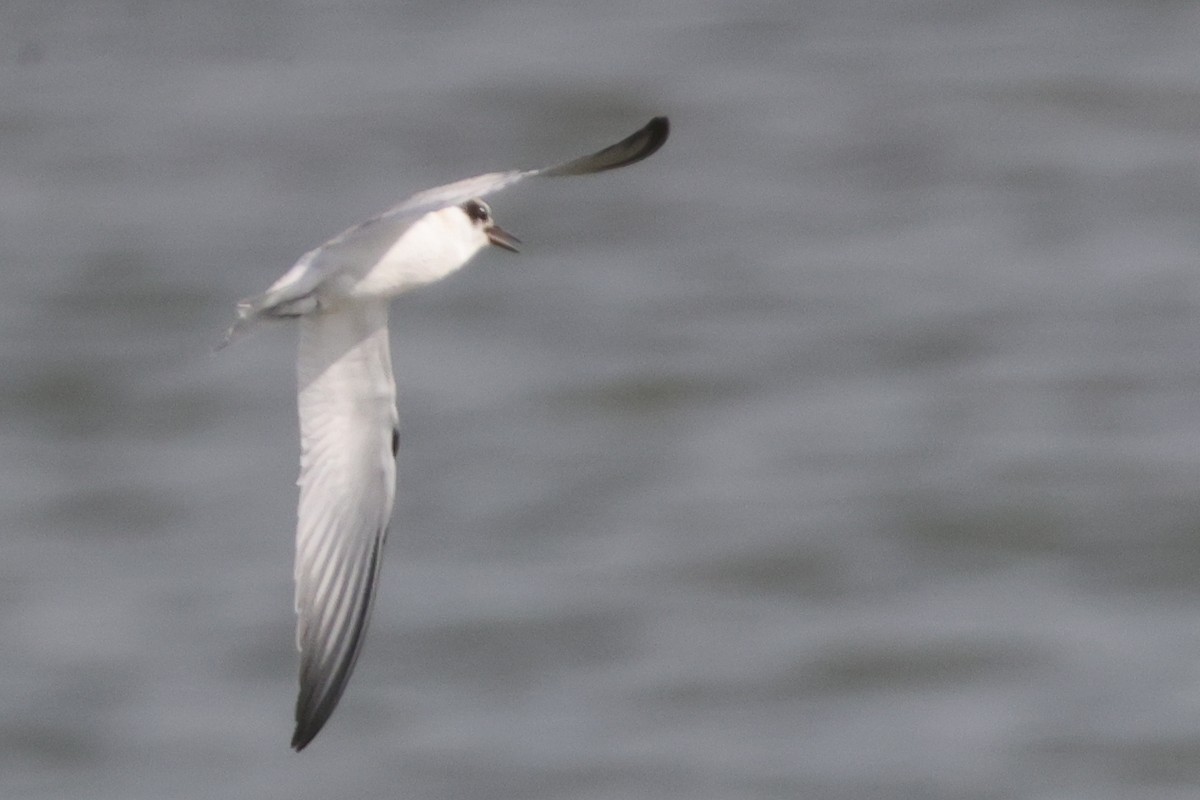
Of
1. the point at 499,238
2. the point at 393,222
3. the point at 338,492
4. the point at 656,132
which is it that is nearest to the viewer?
the point at 656,132

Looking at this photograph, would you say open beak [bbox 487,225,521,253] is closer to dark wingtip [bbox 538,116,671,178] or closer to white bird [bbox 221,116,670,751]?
white bird [bbox 221,116,670,751]

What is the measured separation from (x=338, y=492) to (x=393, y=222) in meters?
0.89

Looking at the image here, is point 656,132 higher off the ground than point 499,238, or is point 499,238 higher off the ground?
point 499,238

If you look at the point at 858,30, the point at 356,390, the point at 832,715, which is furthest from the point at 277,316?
the point at 858,30

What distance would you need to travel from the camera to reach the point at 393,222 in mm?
5457

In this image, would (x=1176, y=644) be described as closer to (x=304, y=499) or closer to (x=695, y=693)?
(x=695, y=693)

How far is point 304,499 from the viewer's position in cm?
616

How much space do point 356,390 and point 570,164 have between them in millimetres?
1488

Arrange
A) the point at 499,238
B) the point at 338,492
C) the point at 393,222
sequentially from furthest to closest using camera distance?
1. the point at 338,492
2. the point at 499,238
3. the point at 393,222

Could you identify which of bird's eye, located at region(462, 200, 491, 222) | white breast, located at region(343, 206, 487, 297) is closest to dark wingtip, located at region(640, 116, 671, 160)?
white breast, located at region(343, 206, 487, 297)

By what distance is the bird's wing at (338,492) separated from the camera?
19.8 feet

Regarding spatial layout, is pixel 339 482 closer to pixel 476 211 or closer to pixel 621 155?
pixel 476 211

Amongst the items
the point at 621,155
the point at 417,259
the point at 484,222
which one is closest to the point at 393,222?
the point at 417,259

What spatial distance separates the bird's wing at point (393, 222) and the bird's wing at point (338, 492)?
0.49 meters
